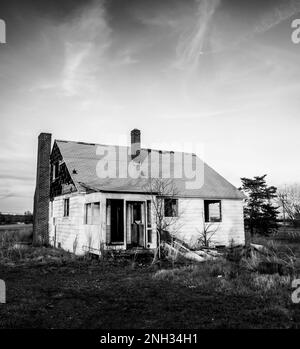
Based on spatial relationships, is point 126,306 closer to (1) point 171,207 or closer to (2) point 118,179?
(2) point 118,179

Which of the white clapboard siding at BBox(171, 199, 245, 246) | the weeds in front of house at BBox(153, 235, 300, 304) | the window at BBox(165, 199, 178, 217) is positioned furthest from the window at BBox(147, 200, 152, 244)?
the weeds in front of house at BBox(153, 235, 300, 304)

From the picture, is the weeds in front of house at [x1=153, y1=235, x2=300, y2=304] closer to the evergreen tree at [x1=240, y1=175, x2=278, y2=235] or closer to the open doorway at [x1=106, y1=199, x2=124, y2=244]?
the open doorway at [x1=106, y1=199, x2=124, y2=244]

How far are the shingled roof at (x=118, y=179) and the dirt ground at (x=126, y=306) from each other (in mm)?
6033

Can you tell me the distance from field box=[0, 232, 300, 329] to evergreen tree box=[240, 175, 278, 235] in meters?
17.6

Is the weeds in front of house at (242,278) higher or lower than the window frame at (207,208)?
lower

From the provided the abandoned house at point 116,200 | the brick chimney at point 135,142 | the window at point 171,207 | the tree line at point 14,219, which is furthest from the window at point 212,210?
the tree line at point 14,219

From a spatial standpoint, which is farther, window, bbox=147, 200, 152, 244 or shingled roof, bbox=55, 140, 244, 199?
shingled roof, bbox=55, 140, 244, 199

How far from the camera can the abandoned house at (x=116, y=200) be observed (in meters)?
16.0

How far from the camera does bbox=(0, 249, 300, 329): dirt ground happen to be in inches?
235
